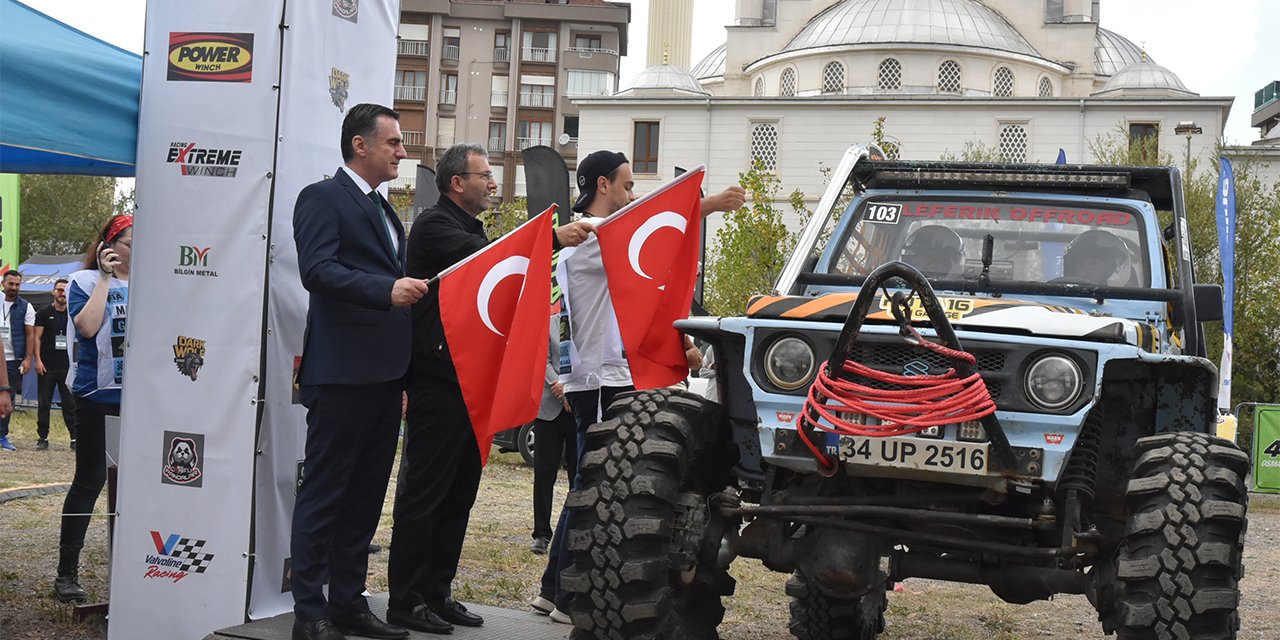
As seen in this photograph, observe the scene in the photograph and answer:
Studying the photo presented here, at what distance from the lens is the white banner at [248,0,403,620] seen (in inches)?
260

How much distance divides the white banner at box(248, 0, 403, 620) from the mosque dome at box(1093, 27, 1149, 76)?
85.5m

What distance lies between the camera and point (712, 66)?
95.5m

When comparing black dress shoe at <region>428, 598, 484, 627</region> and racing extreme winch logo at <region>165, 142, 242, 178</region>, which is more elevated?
racing extreme winch logo at <region>165, 142, 242, 178</region>

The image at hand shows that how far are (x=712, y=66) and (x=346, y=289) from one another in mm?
91384

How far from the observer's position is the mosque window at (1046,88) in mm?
76312

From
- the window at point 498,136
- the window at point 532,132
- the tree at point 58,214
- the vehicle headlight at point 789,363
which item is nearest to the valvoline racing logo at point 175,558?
the vehicle headlight at point 789,363

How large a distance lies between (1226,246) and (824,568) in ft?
42.1

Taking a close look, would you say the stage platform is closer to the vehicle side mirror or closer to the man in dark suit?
the man in dark suit

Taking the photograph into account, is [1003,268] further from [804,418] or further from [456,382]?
[456,382]

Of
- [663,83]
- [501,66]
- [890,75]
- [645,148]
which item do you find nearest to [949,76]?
[890,75]

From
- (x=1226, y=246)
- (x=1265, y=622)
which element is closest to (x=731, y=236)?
(x=1226, y=246)

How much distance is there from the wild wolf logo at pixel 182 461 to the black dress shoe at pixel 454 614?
1270 mm

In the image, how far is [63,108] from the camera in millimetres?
6707

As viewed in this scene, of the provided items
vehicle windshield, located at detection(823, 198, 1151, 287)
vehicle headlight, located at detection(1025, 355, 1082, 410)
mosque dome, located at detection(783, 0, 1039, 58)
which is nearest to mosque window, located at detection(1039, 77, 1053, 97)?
mosque dome, located at detection(783, 0, 1039, 58)
